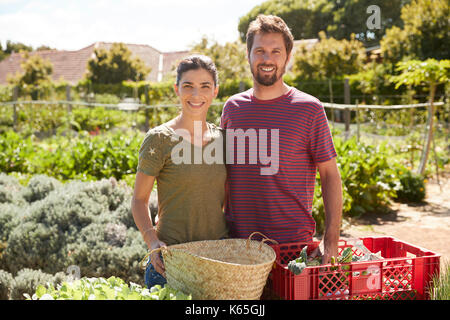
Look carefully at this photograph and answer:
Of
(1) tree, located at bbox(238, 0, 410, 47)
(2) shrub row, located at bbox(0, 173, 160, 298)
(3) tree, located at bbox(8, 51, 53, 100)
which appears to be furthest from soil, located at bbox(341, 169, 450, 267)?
(1) tree, located at bbox(238, 0, 410, 47)

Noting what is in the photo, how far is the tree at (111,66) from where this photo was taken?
23.0 meters

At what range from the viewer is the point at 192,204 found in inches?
75.6

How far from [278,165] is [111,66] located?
22210mm

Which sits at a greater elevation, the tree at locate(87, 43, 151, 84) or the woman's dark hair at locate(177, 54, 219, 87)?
the tree at locate(87, 43, 151, 84)

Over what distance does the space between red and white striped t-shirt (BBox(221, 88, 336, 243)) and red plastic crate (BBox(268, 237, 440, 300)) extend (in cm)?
24

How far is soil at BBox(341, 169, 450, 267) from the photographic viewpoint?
16.4ft

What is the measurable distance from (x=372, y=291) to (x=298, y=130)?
2.40ft

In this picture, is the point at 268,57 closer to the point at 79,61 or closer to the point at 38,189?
the point at 38,189

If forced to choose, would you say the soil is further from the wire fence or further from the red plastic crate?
the wire fence

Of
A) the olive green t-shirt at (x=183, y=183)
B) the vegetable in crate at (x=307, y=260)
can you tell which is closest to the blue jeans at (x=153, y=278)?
the olive green t-shirt at (x=183, y=183)

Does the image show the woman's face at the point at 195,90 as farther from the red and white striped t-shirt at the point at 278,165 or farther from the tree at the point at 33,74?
the tree at the point at 33,74

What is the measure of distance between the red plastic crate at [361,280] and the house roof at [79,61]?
28.5m
